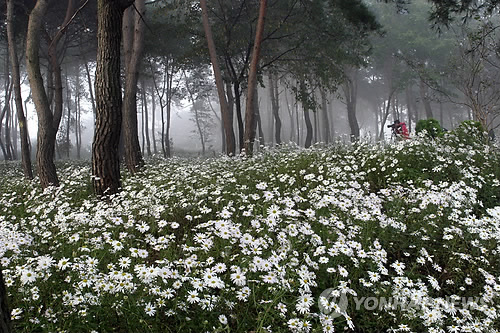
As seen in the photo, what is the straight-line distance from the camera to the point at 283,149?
891cm

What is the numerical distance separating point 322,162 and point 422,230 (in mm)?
2919

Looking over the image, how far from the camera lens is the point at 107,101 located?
6.18m

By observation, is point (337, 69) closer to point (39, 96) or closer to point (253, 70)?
point (253, 70)

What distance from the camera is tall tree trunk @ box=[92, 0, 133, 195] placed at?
19.8 feet

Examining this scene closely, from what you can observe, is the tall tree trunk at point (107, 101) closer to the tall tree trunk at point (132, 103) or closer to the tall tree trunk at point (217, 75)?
the tall tree trunk at point (132, 103)

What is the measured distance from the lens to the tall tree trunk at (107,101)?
6023 mm

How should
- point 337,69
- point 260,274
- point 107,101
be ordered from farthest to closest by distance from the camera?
point 337,69
point 107,101
point 260,274

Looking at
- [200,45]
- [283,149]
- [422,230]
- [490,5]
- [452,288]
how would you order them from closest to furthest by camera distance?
[452,288] < [422,230] < [490,5] < [283,149] < [200,45]

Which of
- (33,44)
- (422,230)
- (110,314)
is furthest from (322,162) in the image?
(33,44)

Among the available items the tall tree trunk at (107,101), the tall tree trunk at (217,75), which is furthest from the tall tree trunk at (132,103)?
the tall tree trunk at (107,101)

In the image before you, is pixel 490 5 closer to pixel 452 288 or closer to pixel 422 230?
pixel 422 230

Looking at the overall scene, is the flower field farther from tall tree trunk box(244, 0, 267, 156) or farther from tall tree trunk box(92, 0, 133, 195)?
tall tree trunk box(244, 0, 267, 156)

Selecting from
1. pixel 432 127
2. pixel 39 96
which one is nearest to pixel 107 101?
pixel 39 96

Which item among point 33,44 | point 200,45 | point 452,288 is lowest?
point 452,288
